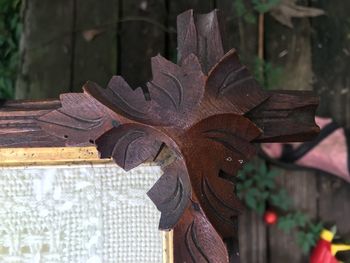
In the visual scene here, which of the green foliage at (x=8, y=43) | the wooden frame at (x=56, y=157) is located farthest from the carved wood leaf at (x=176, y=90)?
the green foliage at (x=8, y=43)

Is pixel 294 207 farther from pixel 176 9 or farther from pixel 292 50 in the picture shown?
pixel 176 9

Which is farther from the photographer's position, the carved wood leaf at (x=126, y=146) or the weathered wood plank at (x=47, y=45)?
the weathered wood plank at (x=47, y=45)

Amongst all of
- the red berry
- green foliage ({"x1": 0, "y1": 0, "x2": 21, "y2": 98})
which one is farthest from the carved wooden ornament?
the red berry

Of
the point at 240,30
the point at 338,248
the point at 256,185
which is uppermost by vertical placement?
the point at 240,30

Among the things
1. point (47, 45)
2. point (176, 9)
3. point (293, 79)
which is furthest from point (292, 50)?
point (47, 45)

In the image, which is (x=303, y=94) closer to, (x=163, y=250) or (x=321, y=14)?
(x=163, y=250)

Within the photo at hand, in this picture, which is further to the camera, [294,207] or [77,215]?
[294,207]

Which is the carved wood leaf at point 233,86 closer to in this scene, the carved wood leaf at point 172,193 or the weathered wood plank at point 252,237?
the carved wood leaf at point 172,193
